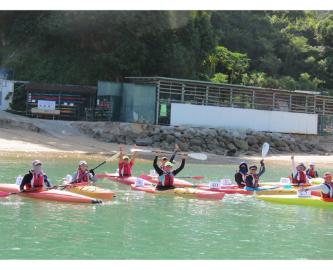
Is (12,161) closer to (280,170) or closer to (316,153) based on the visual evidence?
(280,170)

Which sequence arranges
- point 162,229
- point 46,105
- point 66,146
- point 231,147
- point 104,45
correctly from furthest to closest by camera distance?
1. point 104,45
2. point 46,105
3. point 231,147
4. point 66,146
5. point 162,229

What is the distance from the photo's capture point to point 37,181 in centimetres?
1532

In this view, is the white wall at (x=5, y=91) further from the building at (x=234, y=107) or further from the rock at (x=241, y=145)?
the rock at (x=241, y=145)

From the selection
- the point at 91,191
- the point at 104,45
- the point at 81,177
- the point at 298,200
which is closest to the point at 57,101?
the point at 104,45

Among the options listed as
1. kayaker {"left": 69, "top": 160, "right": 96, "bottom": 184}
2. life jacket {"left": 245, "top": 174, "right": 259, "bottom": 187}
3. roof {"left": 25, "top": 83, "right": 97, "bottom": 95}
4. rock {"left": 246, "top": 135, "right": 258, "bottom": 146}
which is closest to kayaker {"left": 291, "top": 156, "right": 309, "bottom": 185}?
life jacket {"left": 245, "top": 174, "right": 259, "bottom": 187}

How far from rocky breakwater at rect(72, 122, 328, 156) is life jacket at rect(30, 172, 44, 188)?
1560cm

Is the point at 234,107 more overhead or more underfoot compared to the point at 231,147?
more overhead

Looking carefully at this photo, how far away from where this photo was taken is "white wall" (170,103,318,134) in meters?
33.7

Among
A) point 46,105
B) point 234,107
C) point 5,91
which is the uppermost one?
point 5,91

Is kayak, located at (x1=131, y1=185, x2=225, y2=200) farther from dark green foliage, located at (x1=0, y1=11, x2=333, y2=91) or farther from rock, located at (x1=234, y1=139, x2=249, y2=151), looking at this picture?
dark green foliage, located at (x1=0, y1=11, x2=333, y2=91)

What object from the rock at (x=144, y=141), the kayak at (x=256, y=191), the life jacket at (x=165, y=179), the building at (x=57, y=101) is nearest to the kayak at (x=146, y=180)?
the kayak at (x=256, y=191)

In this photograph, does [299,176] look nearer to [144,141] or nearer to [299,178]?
[299,178]

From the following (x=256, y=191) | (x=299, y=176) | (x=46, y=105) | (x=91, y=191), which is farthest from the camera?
(x=46, y=105)

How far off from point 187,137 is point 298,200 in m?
16.2
